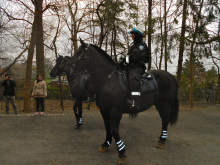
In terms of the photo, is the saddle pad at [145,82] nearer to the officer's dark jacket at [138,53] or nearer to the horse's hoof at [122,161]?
the officer's dark jacket at [138,53]

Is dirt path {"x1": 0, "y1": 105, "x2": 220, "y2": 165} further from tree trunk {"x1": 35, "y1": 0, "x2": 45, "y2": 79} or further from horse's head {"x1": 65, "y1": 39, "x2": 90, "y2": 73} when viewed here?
tree trunk {"x1": 35, "y1": 0, "x2": 45, "y2": 79}

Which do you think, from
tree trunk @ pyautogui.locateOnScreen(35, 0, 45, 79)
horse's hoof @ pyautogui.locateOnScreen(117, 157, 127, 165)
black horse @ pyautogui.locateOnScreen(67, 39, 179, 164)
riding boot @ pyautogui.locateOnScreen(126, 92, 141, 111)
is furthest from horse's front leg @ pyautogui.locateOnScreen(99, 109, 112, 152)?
tree trunk @ pyautogui.locateOnScreen(35, 0, 45, 79)

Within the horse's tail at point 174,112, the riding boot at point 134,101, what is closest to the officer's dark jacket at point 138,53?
the riding boot at point 134,101

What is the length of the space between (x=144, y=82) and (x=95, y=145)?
1936 mm

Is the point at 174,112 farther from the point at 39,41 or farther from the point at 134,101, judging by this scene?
the point at 39,41

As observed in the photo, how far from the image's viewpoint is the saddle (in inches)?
144

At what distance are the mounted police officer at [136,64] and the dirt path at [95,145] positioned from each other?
1176 mm

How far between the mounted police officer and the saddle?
0.11 metres

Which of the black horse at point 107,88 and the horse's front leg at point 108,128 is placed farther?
the horse's front leg at point 108,128

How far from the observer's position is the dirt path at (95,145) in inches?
137

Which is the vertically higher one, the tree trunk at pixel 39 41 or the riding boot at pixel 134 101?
the tree trunk at pixel 39 41

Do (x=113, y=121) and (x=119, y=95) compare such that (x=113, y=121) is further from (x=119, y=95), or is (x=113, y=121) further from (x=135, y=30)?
(x=135, y=30)

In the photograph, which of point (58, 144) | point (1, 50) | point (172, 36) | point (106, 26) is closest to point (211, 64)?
point (172, 36)

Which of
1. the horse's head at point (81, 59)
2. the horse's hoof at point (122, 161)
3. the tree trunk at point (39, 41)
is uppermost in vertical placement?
the tree trunk at point (39, 41)
